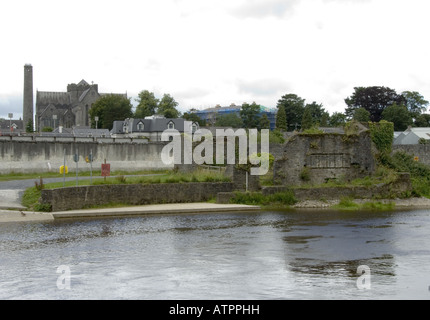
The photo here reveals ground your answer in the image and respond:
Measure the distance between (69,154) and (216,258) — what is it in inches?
1136

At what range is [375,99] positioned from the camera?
323ft

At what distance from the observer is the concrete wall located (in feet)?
136

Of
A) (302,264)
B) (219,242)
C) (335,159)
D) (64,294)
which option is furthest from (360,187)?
(64,294)

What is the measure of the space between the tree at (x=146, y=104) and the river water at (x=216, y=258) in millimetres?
91798

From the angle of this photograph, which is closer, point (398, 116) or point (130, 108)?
point (398, 116)

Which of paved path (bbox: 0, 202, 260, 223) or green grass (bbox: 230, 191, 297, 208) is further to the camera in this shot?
green grass (bbox: 230, 191, 297, 208)

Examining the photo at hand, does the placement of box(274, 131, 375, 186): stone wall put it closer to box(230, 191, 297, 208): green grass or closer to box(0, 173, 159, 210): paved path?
box(230, 191, 297, 208): green grass

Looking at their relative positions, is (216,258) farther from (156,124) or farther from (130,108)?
(130,108)

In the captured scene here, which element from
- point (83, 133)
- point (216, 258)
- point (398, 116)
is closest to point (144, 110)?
point (83, 133)

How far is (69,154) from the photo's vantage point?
44.5 m

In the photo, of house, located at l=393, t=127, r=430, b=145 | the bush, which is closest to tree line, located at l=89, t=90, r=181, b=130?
house, located at l=393, t=127, r=430, b=145

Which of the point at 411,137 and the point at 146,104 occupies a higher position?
the point at 146,104

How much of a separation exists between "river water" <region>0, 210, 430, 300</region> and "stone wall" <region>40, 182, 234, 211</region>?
2619 mm

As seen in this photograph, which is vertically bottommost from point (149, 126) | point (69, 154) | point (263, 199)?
point (263, 199)
